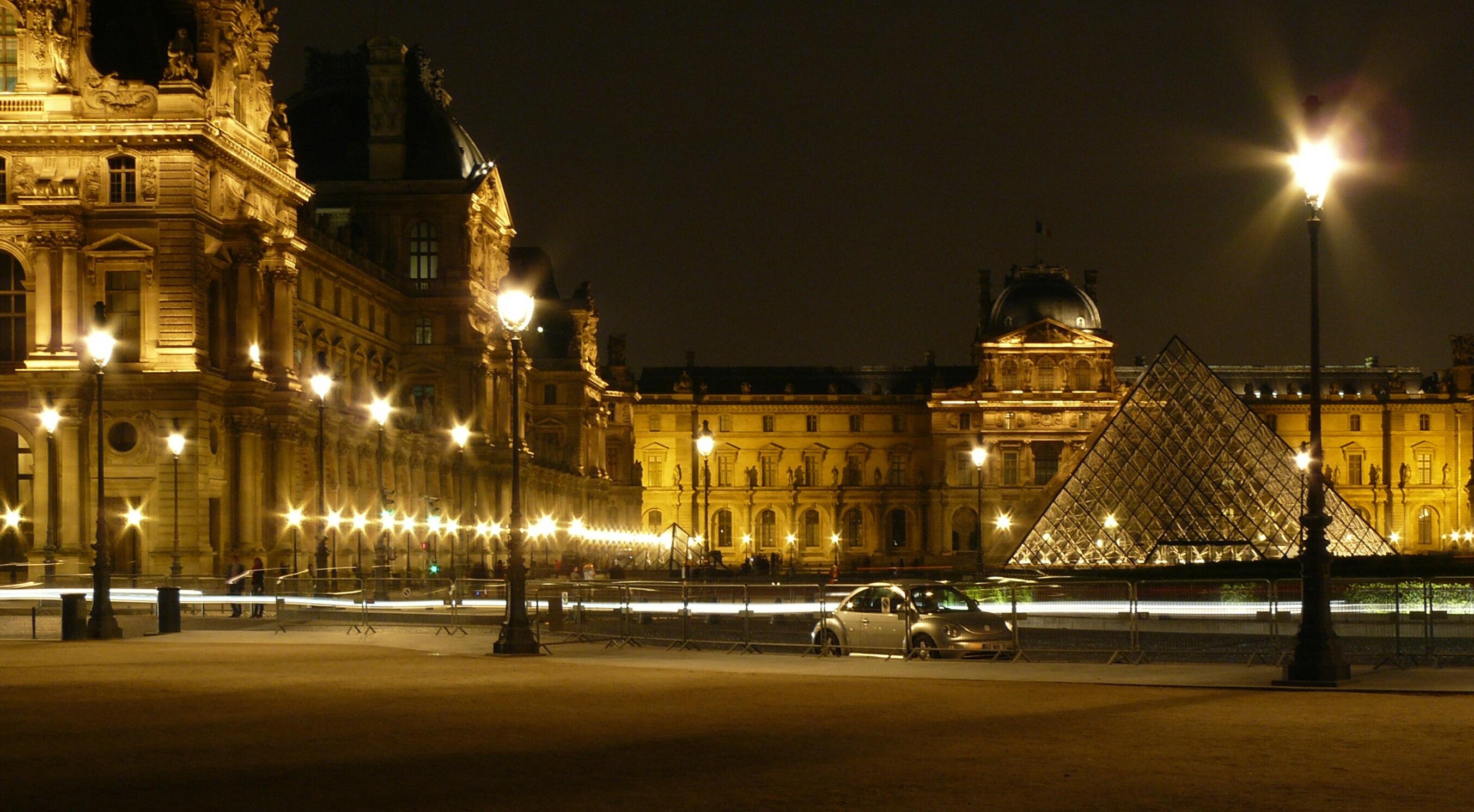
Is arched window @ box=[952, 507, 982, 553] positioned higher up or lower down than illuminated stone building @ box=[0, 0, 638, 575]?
lower down

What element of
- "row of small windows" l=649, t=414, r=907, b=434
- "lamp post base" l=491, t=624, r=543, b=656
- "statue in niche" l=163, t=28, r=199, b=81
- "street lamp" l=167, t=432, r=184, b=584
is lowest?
"lamp post base" l=491, t=624, r=543, b=656

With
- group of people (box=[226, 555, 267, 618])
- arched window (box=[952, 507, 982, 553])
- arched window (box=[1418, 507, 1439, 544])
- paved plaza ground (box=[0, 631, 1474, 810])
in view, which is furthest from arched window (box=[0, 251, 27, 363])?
arched window (box=[1418, 507, 1439, 544])

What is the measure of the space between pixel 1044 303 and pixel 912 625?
3913 inches

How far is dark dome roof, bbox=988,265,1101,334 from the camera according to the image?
396ft

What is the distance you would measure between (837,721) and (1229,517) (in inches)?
1825

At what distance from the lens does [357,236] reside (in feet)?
237

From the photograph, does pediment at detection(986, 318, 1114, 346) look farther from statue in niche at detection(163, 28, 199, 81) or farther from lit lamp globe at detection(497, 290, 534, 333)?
lit lamp globe at detection(497, 290, 534, 333)

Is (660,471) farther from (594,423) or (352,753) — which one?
(352,753)

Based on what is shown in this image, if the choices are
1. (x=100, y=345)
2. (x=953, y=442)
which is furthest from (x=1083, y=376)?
(x=100, y=345)

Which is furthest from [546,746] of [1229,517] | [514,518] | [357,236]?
[357,236]

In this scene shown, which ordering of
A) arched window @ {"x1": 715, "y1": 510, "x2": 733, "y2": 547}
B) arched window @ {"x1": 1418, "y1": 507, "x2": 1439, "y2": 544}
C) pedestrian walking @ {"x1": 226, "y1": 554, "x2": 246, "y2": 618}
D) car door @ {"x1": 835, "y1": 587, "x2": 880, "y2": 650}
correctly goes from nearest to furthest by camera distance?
1. car door @ {"x1": 835, "y1": 587, "x2": 880, "y2": 650}
2. pedestrian walking @ {"x1": 226, "y1": 554, "x2": 246, "y2": 618}
3. arched window @ {"x1": 715, "y1": 510, "x2": 733, "y2": 547}
4. arched window @ {"x1": 1418, "y1": 507, "x2": 1439, "y2": 544}

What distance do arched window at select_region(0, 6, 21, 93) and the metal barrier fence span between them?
1259 cm

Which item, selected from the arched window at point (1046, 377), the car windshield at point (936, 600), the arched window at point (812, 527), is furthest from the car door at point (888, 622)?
the arched window at point (812, 527)

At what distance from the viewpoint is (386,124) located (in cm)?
7275
